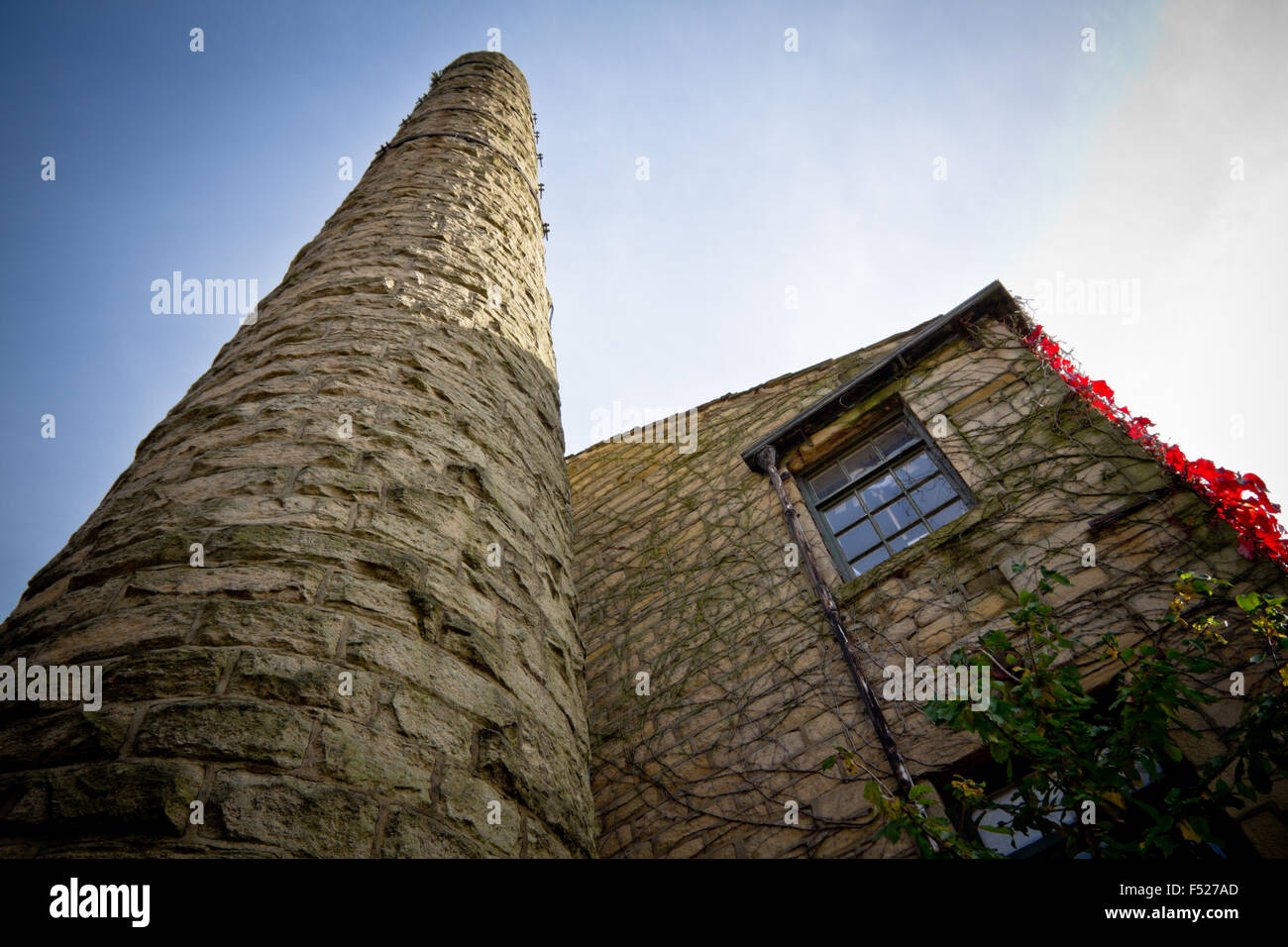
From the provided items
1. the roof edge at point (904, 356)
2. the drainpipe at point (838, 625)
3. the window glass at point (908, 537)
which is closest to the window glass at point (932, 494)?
the window glass at point (908, 537)

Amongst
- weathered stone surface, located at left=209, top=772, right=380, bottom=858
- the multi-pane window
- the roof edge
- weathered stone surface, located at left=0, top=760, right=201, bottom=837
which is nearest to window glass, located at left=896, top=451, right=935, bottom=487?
the multi-pane window

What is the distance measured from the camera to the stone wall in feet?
13.4

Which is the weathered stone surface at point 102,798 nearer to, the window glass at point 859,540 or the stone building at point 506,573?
the stone building at point 506,573

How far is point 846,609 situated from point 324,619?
11.9 feet

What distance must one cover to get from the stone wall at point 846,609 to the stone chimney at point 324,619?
1.84 meters

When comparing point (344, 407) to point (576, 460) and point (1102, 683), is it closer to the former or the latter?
point (1102, 683)

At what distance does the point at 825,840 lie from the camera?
4090 millimetres

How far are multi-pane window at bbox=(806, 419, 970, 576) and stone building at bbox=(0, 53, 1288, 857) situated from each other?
0.02m

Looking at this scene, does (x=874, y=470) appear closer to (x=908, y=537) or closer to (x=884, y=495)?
(x=884, y=495)

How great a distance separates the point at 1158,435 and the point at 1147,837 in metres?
2.80

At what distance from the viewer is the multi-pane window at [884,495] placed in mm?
5320

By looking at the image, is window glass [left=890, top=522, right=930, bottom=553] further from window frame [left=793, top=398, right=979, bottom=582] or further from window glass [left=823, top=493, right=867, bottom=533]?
window glass [left=823, top=493, right=867, bottom=533]

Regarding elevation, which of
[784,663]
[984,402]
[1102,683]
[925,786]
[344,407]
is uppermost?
[984,402]
